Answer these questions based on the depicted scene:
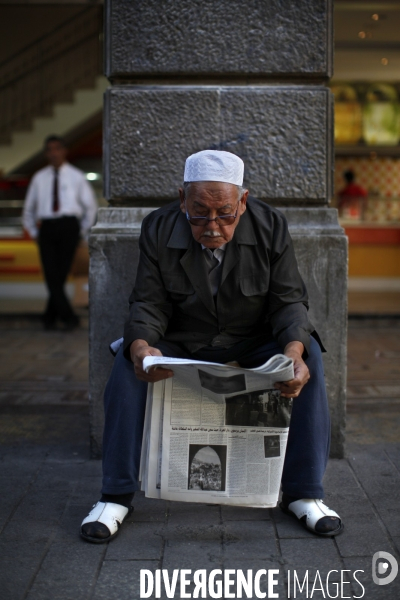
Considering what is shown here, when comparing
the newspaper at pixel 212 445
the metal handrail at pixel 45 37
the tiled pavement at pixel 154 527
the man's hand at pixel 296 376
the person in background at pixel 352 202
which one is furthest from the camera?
the metal handrail at pixel 45 37

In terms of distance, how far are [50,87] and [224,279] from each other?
38.4 ft

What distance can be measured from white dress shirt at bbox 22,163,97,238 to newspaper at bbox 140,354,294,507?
515 cm

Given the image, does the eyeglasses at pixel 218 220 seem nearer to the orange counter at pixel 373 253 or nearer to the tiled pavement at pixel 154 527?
the tiled pavement at pixel 154 527

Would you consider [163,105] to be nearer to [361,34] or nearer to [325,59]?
[325,59]

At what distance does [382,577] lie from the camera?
2326 millimetres

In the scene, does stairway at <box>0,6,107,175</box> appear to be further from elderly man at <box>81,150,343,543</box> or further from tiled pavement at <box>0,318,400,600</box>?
elderly man at <box>81,150,343,543</box>

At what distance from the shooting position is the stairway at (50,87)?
1268cm

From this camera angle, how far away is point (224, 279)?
2.80 m

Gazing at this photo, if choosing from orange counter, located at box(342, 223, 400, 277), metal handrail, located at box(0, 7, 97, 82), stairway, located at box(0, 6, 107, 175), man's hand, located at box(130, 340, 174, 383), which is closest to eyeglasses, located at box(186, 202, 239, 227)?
man's hand, located at box(130, 340, 174, 383)

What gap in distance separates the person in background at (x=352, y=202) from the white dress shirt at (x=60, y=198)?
5.40 metres

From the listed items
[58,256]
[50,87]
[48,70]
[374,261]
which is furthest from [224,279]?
[48,70]

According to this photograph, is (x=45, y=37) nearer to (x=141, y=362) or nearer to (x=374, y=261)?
(x=374, y=261)

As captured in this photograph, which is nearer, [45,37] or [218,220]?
[218,220]

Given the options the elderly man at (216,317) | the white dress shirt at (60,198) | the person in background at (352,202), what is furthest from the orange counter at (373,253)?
the elderly man at (216,317)
